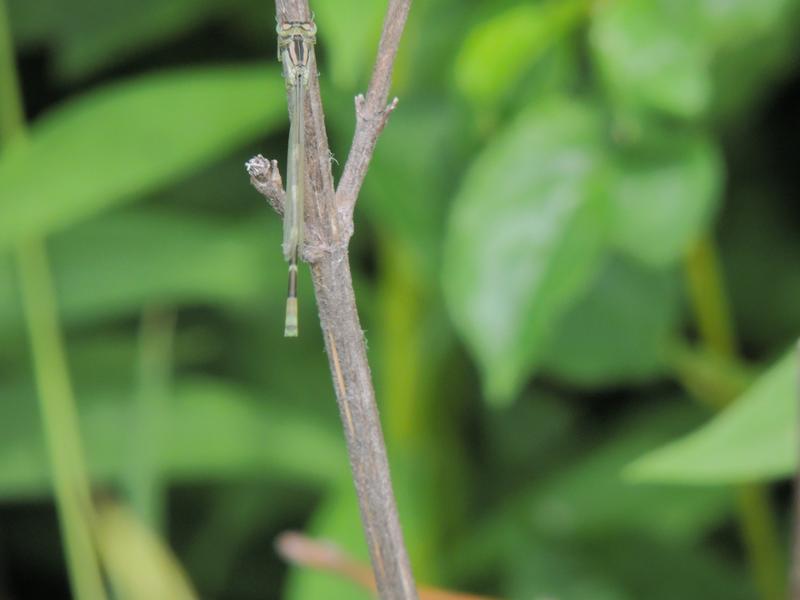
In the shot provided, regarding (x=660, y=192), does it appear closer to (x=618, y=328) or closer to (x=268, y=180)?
(x=618, y=328)

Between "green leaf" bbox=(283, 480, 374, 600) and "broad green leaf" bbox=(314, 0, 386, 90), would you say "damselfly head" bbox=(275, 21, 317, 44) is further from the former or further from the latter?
"green leaf" bbox=(283, 480, 374, 600)

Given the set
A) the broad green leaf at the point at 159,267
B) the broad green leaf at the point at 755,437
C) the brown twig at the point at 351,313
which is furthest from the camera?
the broad green leaf at the point at 159,267

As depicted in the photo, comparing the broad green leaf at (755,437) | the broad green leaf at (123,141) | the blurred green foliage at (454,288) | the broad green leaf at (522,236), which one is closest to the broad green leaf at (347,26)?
the blurred green foliage at (454,288)

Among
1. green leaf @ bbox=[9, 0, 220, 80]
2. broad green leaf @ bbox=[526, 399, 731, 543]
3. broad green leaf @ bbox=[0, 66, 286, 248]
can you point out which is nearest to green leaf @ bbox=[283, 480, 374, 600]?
broad green leaf @ bbox=[526, 399, 731, 543]

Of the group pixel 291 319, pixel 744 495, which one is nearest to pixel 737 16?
pixel 744 495

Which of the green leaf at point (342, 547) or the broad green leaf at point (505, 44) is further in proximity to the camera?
the green leaf at point (342, 547)

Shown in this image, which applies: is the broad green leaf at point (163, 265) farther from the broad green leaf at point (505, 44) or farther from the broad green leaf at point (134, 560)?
the broad green leaf at point (505, 44)

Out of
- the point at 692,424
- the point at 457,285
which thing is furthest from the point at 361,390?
the point at 692,424
